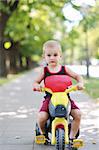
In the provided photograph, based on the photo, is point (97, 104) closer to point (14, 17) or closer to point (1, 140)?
point (1, 140)

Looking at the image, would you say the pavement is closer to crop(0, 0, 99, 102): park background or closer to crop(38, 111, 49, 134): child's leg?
crop(38, 111, 49, 134): child's leg

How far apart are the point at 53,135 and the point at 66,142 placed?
0.66ft

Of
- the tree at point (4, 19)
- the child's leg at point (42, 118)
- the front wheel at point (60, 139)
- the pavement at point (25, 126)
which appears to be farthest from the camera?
the tree at point (4, 19)

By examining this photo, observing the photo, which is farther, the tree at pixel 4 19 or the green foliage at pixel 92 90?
the tree at pixel 4 19

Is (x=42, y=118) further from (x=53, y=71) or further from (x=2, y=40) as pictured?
(x=2, y=40)

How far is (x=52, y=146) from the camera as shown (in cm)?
764

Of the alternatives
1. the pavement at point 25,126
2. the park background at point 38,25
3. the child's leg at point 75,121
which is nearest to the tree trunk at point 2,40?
the park background at point 38,25

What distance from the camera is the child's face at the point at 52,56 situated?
6922mm

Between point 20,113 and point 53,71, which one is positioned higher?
point 53,71

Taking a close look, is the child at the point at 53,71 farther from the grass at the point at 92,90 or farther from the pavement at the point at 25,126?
the grass at the point at 92,90

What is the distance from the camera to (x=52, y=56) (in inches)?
273

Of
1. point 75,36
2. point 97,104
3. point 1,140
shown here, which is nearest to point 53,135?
point 1,140

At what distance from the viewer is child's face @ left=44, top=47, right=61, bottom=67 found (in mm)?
6922

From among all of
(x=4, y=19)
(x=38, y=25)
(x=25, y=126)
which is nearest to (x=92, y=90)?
(x=25, y=126)
